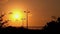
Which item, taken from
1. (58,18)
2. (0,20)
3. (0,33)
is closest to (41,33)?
(0,33)

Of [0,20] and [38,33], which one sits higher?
[0,20]

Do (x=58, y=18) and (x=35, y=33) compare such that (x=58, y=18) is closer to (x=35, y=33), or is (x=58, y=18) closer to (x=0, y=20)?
(x=0, y=20)

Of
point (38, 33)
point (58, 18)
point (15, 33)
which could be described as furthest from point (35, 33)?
point (58, 18)

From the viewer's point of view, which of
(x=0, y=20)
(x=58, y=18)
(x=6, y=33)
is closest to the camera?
(x=6, y=33)

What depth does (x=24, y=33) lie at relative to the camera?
25.4 m

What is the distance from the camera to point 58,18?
48.0 meters

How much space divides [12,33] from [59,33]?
181 inches

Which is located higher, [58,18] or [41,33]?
[58,18]

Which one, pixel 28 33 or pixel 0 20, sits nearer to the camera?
pixel 28 33

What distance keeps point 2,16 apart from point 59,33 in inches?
1447

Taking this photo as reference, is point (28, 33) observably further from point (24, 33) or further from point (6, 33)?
point (6, 33)

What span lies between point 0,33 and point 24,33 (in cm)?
232

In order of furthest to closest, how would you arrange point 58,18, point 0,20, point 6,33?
point 0,20, point 58,18, point 6,33

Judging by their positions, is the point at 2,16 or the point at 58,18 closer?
the point at 58,18
